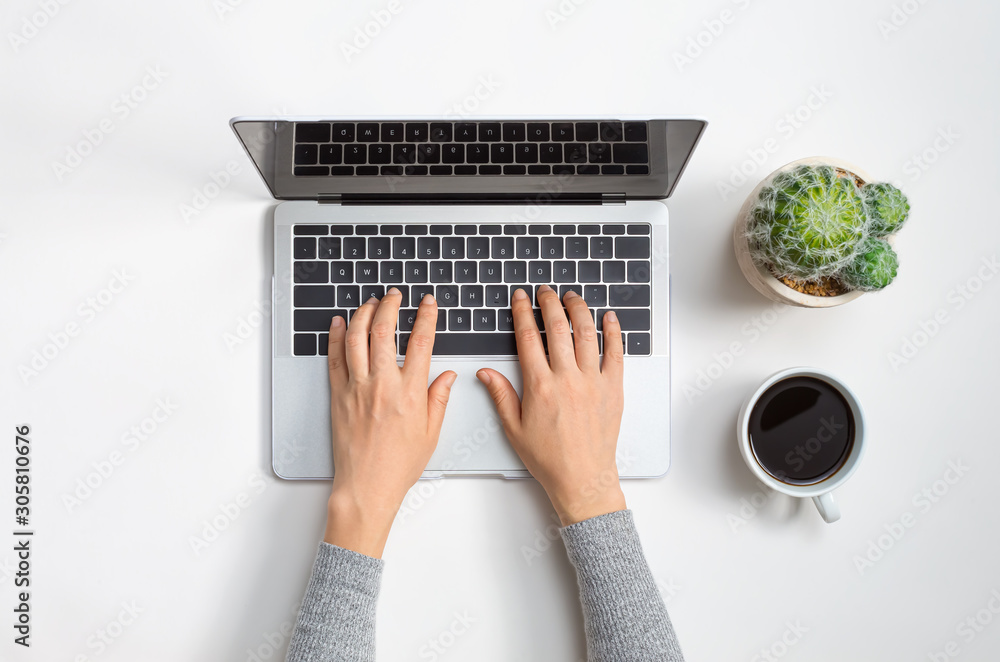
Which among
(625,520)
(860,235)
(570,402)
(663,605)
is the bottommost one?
(663,605)

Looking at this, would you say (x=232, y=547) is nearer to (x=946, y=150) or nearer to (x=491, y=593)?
(x=491, y=593)

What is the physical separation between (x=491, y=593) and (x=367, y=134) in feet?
1.99

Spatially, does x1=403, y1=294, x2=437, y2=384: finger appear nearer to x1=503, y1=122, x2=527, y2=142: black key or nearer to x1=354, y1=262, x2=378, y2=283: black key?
x1=354, y1=262, x2=378, y2=283: black key

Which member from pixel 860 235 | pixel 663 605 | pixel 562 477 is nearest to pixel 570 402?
pixel 562 477

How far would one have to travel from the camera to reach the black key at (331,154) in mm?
692

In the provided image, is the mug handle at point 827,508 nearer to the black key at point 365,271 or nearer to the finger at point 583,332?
the finger at point 583,332

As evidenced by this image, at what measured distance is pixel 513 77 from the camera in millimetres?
816

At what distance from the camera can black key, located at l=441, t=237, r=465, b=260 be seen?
0.76 metres

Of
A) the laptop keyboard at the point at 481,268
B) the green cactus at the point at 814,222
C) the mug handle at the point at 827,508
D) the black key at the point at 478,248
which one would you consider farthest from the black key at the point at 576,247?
the mug handle at the point at 827,508

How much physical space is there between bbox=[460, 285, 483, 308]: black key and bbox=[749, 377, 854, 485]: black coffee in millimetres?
381

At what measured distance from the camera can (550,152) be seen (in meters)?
0.69

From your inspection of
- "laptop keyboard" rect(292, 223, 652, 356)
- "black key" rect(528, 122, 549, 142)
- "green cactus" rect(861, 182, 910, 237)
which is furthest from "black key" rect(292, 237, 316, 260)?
"green cactus" rect(861, 182, 910, 237)

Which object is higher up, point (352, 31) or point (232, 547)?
point (352, 31)

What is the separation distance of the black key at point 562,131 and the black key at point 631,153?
6 centimetres
